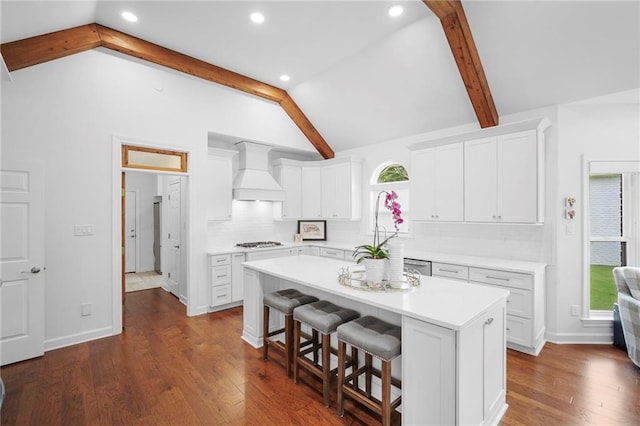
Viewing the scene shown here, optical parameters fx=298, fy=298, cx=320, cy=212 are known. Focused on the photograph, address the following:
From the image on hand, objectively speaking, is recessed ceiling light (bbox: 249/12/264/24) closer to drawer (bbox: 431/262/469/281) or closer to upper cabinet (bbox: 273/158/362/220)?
upper cabinet (bbox: 273/158/362/220)

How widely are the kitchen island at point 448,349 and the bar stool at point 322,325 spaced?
28 cm

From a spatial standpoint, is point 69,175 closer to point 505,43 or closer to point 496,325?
point 496,325

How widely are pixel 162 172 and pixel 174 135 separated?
0.55 metres

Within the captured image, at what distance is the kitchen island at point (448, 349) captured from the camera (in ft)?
5.48

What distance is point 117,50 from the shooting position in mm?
3492

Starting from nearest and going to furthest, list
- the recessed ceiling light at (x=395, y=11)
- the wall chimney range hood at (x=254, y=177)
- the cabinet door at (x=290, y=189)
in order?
the recessed ceiling light at (x=395, y=11), the wall chimney range hood at (x=254, y=177), the cabinet door at (x=290, y=189)

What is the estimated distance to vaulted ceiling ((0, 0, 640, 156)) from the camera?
2.77m

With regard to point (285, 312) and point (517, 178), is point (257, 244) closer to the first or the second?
point (285, 312)

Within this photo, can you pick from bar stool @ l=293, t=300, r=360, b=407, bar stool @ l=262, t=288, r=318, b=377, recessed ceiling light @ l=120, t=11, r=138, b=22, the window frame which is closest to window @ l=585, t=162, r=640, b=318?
the window frame

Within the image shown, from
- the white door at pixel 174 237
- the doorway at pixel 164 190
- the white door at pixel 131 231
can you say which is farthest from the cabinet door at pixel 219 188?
the white door at pixel 131 231

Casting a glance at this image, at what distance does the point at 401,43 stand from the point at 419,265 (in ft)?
9.17

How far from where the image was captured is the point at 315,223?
6.21 metres

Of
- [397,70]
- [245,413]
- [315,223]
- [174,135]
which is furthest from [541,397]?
[174,135]

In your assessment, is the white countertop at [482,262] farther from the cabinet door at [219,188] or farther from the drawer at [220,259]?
the cabinet door at [219,188]
